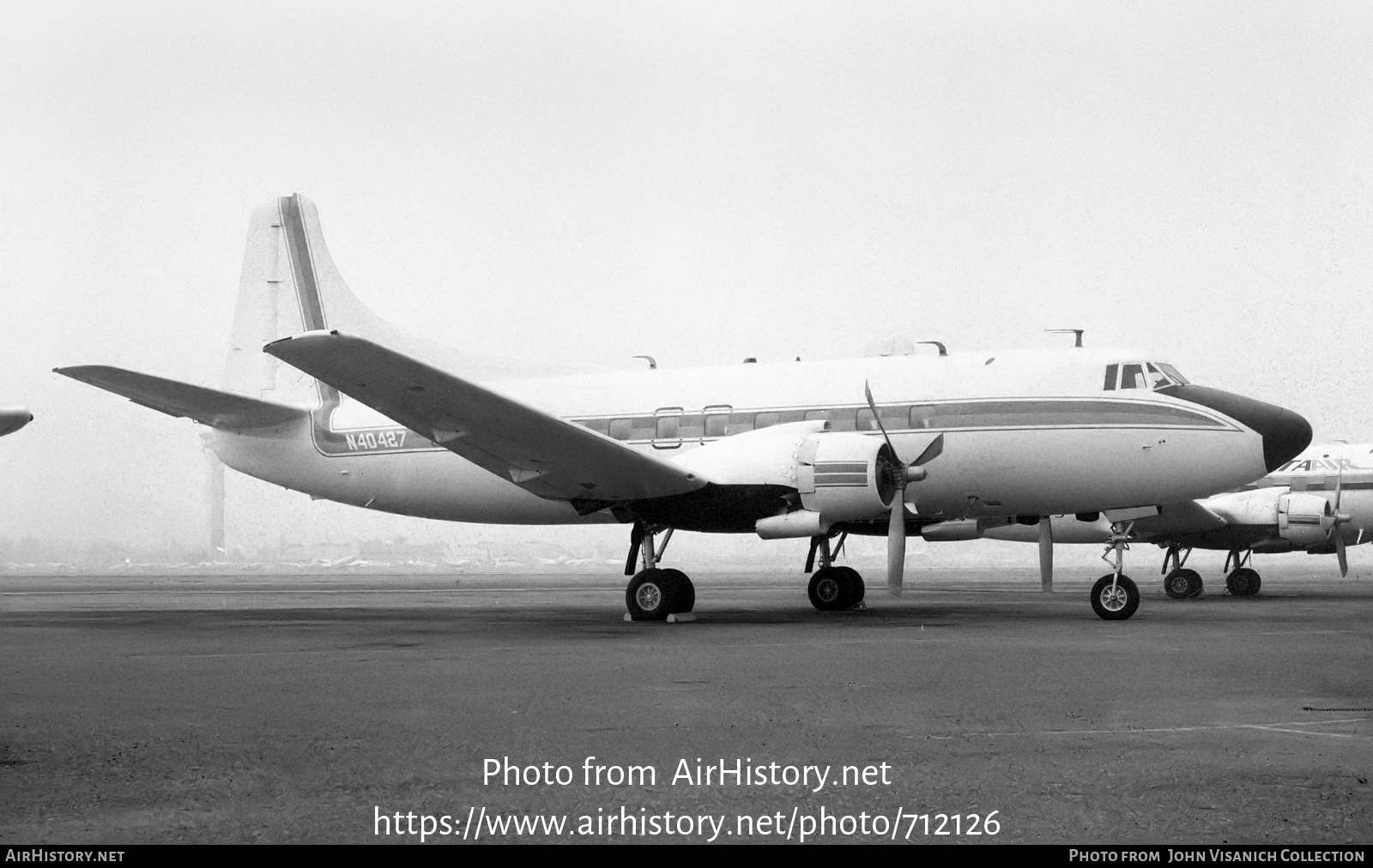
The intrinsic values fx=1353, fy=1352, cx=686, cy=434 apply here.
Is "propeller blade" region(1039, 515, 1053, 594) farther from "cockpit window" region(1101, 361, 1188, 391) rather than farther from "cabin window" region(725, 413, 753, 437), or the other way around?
"cabin window" region(725, 413, 753, 437)

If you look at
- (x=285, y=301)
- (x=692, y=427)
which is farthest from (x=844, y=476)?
(x=285, y=301)

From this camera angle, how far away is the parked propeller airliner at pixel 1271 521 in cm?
2736

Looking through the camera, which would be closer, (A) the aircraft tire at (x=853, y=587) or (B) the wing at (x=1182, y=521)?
(A) the aircraft tire at (x=853, y=587)

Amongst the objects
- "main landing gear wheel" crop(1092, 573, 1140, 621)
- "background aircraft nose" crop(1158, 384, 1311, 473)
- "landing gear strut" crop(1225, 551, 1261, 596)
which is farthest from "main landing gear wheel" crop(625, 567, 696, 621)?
"landing gear strut" crop(1225, 551, 1261, 596)

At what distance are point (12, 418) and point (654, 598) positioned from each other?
9730 mm

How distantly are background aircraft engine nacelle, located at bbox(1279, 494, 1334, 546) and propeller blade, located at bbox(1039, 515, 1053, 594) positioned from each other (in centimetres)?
1057

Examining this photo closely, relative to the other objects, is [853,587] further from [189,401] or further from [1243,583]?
[1243,583]

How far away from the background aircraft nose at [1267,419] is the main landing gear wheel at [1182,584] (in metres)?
9.68

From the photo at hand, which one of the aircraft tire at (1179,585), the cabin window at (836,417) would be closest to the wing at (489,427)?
the cabin window at (836,417)

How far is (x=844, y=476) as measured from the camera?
16.7 meters

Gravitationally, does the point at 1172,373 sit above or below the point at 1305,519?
above

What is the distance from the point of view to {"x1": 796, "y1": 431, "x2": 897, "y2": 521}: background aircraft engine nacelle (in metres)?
16.7

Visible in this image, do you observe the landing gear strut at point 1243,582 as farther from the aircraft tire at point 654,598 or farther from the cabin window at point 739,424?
the aircraft tire at point 654,598
